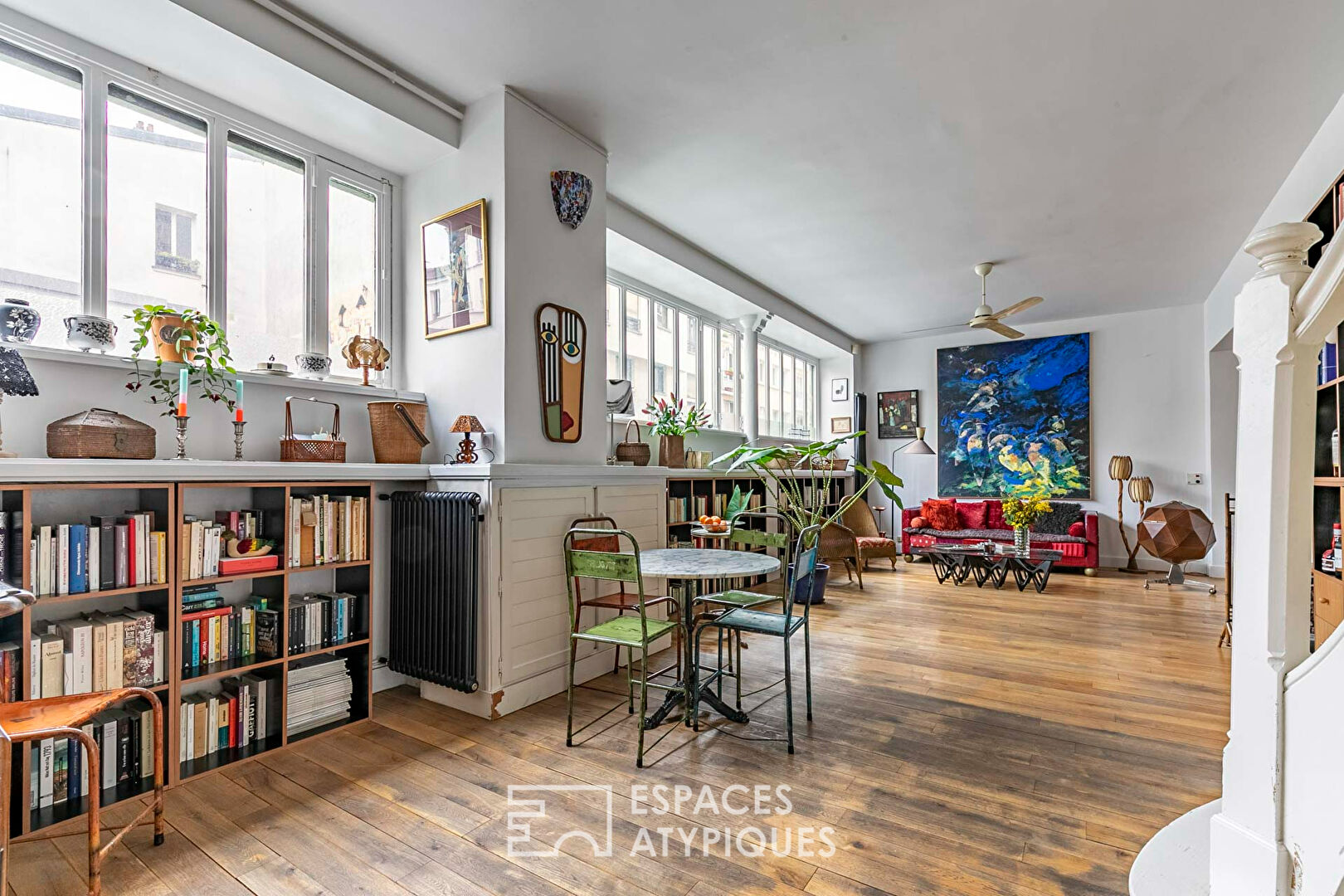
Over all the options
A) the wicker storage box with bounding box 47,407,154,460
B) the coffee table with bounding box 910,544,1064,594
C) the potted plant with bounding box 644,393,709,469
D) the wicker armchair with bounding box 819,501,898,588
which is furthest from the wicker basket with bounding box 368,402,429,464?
the coffee table with bounding box 910,544,1064,594

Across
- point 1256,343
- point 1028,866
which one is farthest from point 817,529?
point 1256,343

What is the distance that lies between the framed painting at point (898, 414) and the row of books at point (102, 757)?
8.71 metres

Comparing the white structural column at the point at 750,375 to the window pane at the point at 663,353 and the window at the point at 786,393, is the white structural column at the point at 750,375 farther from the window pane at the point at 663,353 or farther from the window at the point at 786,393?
the window pane at the point at 663,353

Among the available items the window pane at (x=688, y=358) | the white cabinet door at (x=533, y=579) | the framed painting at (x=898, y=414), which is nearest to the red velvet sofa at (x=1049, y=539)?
the framed painting at (x=898, y=414)

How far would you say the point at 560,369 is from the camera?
3613mm

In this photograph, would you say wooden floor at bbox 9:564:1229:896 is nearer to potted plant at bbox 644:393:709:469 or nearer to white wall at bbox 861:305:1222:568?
potted plant at bbox 644:393:709:469

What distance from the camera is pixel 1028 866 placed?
1920mm

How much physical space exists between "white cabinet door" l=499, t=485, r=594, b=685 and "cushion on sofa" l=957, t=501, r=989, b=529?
6.32 m

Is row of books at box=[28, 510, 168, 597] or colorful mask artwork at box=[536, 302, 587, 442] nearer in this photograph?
row of books at box=[28, 510, 168, 597]

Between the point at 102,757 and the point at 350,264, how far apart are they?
2457mm

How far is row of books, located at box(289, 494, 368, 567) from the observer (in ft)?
9.24

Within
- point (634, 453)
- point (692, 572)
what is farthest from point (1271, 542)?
point (634, 453)

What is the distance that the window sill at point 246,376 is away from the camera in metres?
2.37

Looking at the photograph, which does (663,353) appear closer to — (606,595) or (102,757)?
(606,595)
